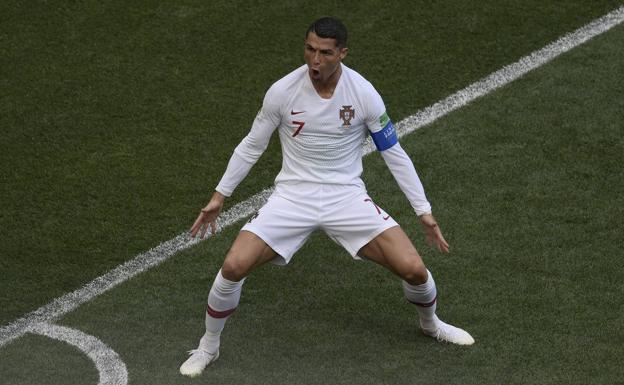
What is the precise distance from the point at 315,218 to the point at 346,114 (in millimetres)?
623

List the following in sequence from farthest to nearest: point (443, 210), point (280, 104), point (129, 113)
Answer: point (129, 113) → point (443, 210) → point (280, 104)

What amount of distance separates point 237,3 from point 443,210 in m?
3.21

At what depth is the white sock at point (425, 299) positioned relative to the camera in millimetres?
7441

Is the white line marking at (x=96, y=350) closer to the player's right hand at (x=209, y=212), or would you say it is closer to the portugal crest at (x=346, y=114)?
the player's right hand at (x=209, y=212)

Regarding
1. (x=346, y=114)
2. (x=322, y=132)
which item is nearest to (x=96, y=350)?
(x=322, y=132)

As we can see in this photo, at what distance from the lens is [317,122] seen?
726cm

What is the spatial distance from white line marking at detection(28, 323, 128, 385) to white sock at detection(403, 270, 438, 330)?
1725mm

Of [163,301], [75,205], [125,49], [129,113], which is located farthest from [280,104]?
[125,49]

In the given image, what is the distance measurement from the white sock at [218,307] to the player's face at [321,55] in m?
1.27

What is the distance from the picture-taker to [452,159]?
Answer: 948cm

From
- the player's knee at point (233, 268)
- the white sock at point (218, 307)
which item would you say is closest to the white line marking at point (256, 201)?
the white sock at point (218, 307)

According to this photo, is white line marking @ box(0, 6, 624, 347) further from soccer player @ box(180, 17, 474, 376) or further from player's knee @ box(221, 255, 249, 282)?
player's knee @ box(221, 255, 249, 282)

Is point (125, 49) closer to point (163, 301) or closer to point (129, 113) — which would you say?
point (129, 113)

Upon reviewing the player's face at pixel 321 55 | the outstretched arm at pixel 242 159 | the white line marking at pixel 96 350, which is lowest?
the white line marking at pixel 96 350
